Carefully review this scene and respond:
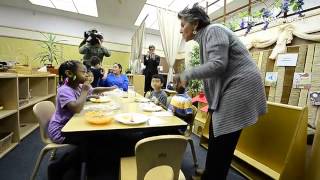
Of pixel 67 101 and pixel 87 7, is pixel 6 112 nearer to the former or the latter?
pixel 67 101

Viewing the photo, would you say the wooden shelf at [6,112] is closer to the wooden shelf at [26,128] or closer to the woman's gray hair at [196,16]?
the wooden shelf at [26,128]

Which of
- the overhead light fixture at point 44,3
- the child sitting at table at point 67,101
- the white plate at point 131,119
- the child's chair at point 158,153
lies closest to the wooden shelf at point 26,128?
the child sitting at table at point 67,101

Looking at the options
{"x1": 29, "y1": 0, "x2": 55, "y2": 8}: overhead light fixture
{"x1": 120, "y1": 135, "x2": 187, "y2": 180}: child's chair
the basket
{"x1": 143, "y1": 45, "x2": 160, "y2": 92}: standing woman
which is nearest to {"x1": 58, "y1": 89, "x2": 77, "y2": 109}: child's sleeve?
{"x1": 120, "y1": 135, "x2": 187, "y2": 180}: child's chair

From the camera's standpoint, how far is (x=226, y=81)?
122 centimetres

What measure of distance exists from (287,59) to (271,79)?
0.37m

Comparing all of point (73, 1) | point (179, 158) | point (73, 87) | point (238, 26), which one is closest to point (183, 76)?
point (179, 158)

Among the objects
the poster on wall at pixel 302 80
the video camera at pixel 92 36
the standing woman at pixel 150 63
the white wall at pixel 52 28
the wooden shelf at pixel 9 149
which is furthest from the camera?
the white wall at pixel 52 28

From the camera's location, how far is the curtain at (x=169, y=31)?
4125mm

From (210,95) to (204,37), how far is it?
0.38 meters

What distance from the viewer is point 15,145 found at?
98.5 inches

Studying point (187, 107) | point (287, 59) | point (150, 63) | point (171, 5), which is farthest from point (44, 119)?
point (171, 5)

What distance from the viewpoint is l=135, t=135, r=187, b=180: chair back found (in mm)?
928

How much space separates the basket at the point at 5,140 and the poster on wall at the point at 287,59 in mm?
3617

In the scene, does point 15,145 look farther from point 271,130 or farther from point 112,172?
point 271,130
